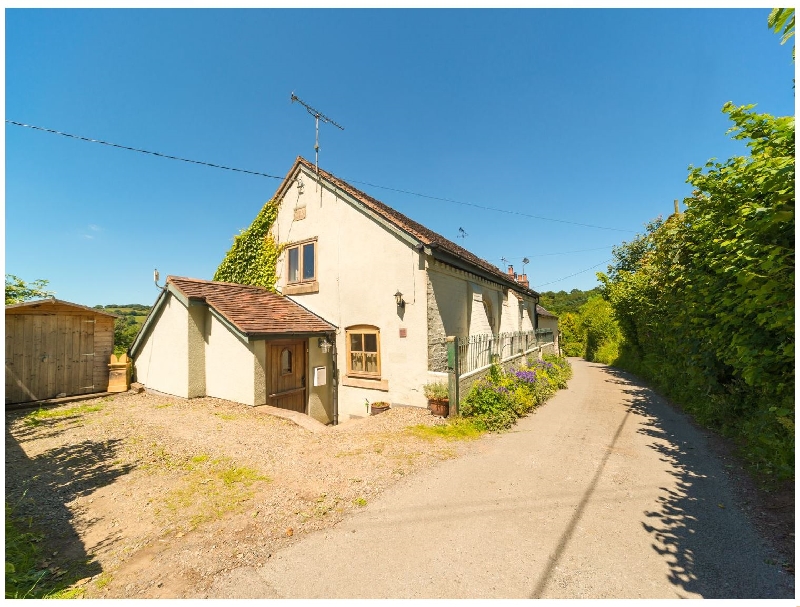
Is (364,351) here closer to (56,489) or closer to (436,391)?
(436,391)

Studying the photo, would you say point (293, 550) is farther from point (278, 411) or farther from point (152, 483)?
Result: point (278, 411)

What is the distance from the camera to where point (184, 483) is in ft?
17.5

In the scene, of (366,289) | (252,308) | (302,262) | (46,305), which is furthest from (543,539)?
(46,305)

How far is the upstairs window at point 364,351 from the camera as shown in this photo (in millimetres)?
10516

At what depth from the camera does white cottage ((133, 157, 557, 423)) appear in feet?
32.1

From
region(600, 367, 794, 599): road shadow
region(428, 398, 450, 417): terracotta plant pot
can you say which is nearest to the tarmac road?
region(600, 367, 794, 599): road shadow

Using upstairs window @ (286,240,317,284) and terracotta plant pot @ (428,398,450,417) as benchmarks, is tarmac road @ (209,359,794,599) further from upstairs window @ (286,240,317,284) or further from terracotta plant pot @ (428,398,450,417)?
upstairs window @ (286,240,317,284)

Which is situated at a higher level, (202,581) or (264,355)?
(264,355)

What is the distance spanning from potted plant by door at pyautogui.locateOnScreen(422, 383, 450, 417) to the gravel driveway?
253 millimetres

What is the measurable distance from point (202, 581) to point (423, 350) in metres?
6.96

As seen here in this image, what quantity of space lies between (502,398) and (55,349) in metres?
13.3
